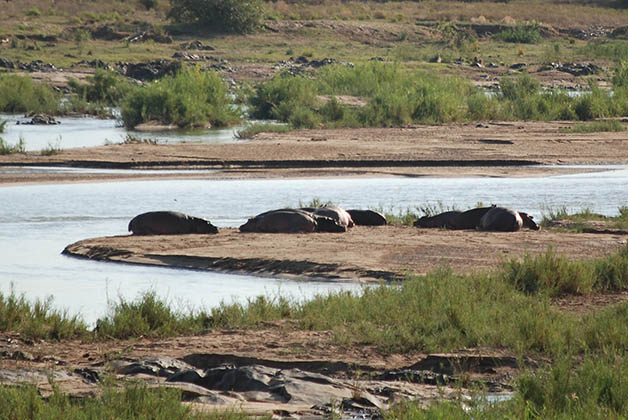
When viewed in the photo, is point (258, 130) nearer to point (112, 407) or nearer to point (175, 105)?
point (175, 105)

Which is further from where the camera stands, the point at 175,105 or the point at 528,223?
the point at 175,105

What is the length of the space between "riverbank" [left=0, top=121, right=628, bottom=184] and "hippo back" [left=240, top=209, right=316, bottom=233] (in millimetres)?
6984

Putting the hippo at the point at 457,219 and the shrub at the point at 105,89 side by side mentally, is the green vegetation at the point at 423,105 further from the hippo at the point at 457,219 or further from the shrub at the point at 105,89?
the hippo at the point at 457,219

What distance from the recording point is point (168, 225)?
47.0 feet

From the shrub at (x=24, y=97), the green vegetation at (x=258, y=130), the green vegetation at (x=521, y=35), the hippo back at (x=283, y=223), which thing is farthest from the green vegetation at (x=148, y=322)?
the green vegetation at (x=521, y=35)

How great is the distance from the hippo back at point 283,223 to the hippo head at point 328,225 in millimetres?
85

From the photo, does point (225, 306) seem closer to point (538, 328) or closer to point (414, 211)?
point (538, 328)

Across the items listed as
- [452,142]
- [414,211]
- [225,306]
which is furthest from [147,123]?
[225,306]

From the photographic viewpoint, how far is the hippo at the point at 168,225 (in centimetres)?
1428

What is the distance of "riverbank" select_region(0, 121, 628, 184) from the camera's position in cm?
2159

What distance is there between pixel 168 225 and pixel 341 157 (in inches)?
370

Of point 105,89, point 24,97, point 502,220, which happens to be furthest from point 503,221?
point 105,89

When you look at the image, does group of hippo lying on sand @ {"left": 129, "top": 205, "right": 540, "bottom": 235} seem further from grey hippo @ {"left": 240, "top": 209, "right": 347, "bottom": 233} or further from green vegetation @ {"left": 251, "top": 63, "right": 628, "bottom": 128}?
green vegetation @ {"left": 251, "top": 63, "right": 628, "bottom": 128}

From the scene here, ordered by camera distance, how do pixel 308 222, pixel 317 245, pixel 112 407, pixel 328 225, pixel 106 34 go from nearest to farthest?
pixel 112 407, pixel 317 245, pixel 308 222, pixel 328 225, pixel 106 34
